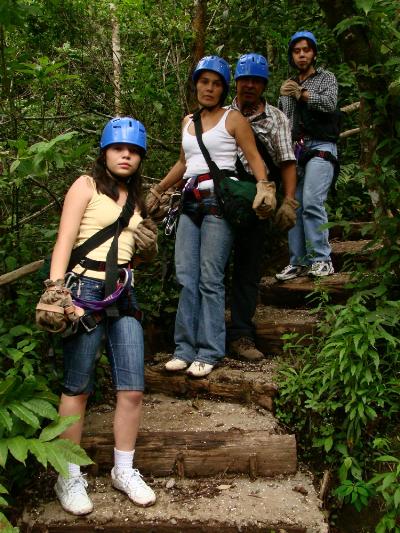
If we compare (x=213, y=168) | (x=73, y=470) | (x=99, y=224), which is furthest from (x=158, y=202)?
(x=73, y=470)

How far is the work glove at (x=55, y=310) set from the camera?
3.20 metres

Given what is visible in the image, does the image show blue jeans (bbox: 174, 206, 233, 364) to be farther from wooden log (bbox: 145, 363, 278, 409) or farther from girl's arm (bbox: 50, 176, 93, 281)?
girl's arm (bbox: 50, 176, 93, 281)

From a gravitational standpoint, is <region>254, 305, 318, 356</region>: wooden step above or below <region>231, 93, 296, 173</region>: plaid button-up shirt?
below

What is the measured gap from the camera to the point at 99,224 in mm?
3617

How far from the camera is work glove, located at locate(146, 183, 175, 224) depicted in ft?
16.0

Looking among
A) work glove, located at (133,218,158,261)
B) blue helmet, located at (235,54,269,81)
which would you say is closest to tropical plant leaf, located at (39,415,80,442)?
work glove, located at (133,218,158,261)

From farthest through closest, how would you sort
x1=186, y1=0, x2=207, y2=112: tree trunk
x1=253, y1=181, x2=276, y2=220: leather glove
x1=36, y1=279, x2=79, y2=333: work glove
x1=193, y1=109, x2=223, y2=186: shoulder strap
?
x1=186, y1=0, x2=207, y2=112: tree trunk, x1=193, y1=109, x2=223, y2=186: shoulder strap, x1=253, y1=181, x2=276, y2=220: leather glove, x1=36, y1=279, x2=79, y2=333: work glove

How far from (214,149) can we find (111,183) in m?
1.16

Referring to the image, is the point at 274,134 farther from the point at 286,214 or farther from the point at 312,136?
the point at 312,136

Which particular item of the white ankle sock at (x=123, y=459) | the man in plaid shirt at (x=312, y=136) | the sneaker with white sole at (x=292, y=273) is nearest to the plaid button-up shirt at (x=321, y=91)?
the man in plaid shirt at (x=312, y=136)

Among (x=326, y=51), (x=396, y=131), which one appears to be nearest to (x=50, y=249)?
(x=396, y=131)

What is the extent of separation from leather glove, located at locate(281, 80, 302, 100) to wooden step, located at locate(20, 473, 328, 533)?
363 centimetres

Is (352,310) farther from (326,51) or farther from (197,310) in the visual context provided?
(326,51)

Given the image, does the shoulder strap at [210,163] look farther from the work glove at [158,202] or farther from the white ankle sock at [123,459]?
the white ankle sock at [123,459]
